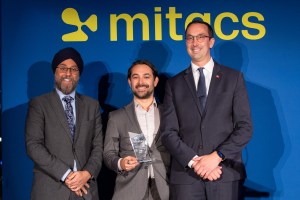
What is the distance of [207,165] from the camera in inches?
128

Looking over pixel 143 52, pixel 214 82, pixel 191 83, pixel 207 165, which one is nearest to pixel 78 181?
A: pixel 207 165

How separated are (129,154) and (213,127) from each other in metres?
0.84

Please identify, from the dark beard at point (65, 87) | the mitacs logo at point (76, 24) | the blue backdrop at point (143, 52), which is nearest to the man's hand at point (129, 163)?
the dark beard at point (65, 87)

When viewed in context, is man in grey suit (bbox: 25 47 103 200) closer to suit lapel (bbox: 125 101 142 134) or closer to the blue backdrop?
suit lapel (bbox: 125 101 142 134)

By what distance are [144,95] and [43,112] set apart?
91 cm

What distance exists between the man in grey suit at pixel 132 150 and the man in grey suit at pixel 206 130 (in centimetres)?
27

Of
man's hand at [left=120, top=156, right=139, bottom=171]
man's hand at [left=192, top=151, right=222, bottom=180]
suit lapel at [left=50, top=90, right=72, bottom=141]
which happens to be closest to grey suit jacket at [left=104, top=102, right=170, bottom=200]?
man's hand at [left=120, top=156, right=139, bottom=171]

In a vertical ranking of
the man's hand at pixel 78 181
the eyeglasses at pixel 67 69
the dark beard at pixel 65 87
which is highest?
the eyeglasses at pixel 67 69

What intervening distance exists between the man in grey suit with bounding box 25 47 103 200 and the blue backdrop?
78cm

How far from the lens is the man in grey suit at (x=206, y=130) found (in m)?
3.34

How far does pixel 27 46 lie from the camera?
4.74m

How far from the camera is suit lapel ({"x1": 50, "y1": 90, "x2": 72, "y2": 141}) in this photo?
3.80 m

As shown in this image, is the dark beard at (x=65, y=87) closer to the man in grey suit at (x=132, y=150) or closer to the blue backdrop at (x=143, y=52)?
the man in grey suit at (x=132, y=150)

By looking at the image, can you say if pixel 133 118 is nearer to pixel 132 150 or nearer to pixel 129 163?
pixel 132 150
